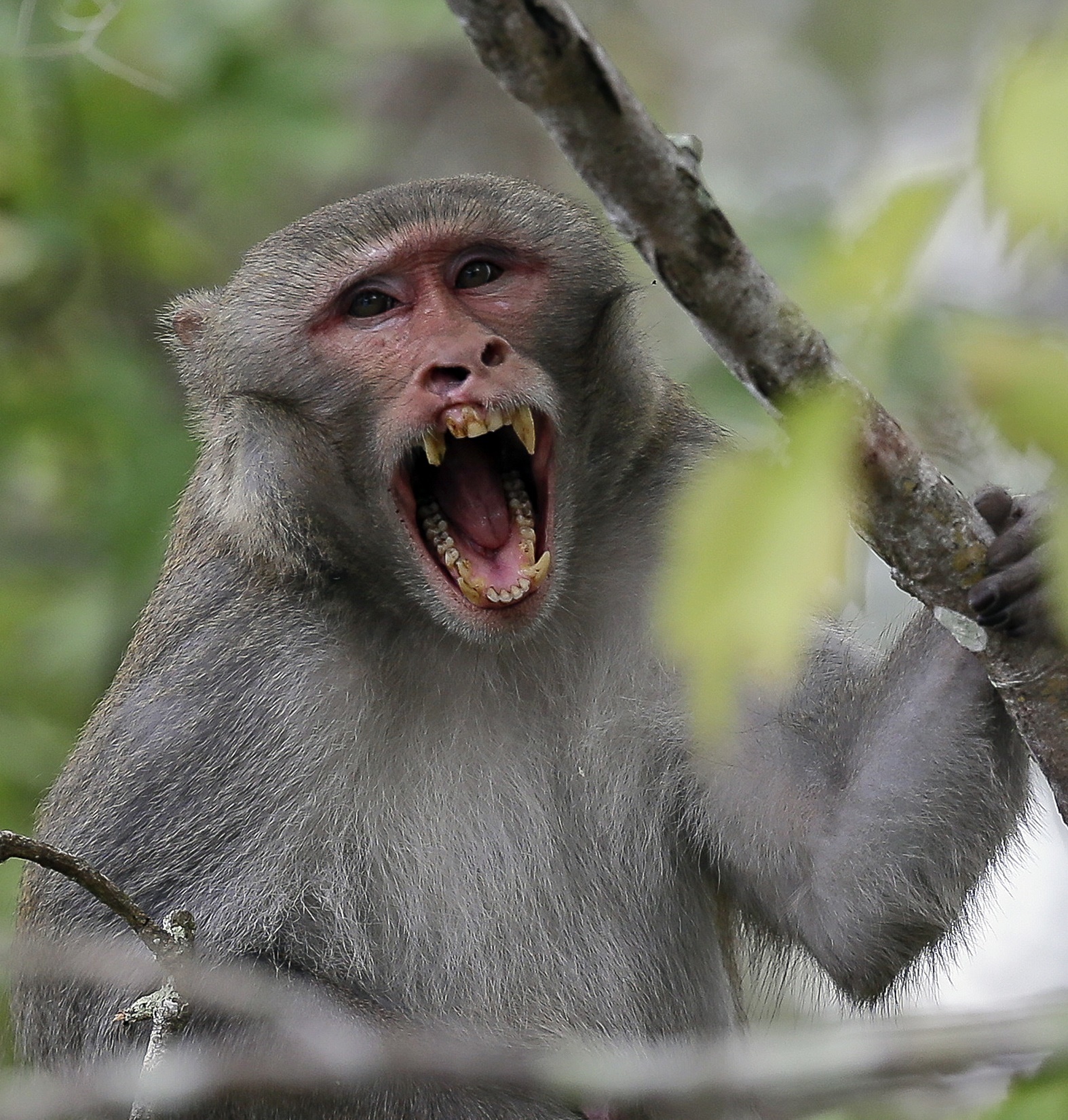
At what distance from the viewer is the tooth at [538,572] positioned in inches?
188

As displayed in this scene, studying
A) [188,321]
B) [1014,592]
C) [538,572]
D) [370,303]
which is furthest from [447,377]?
[1014,592]

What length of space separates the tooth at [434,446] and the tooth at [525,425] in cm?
22

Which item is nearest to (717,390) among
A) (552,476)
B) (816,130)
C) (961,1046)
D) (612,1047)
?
(552,476)

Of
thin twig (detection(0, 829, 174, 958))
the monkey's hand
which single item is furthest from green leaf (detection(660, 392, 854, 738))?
thin twig (detection(0, 829, 174, 958))

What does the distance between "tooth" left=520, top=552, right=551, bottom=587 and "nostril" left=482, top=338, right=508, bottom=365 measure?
0.59 metres

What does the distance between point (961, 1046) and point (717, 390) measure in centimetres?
472

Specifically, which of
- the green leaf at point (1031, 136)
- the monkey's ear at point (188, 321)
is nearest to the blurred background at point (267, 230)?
the green leaf at point (1031, 136)

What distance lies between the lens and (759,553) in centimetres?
145

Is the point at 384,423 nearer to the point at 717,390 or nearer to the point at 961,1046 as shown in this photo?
the point at 717,390

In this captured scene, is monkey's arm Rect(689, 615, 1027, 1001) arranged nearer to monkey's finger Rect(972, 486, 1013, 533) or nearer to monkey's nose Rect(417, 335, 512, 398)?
monkey's finger Rect(972, 486, 1013, 533)

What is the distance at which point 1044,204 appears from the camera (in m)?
1.37

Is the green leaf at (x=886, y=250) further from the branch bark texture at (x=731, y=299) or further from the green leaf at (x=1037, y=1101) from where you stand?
the green leaf at (x=1037, y=1101)

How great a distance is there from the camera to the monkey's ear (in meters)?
5.54

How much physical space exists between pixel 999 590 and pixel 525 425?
6.42ft
